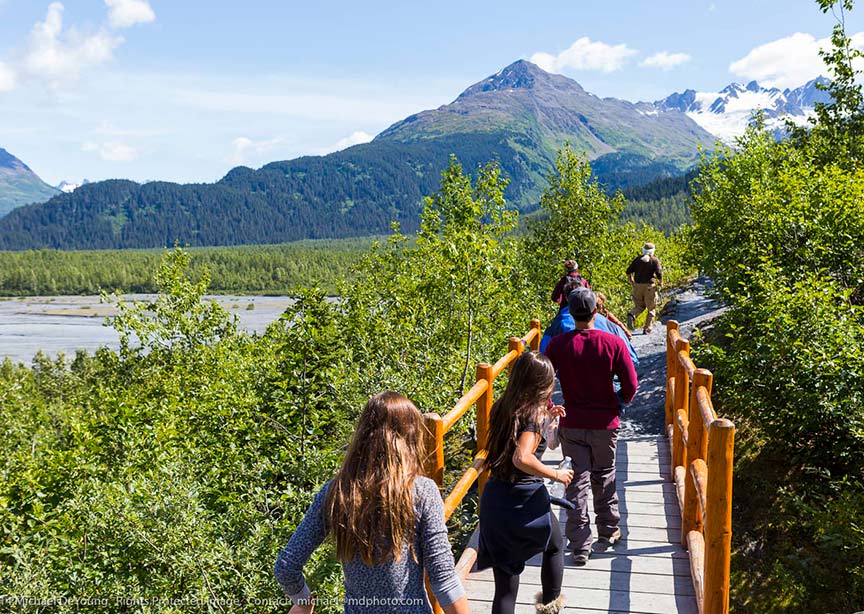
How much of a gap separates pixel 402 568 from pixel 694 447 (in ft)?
10.4

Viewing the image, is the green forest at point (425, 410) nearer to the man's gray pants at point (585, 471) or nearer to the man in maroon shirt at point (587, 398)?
the man's gray pants at point (585, 471)

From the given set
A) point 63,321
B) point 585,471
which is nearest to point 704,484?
point 585,471

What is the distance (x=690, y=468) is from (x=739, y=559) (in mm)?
5017

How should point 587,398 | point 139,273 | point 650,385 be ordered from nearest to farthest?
point 587,398
point 650,385
point 139,273

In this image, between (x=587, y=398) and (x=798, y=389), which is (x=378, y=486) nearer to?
(x=587, y=398)

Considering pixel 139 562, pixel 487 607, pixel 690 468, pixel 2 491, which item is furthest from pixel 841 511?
pixel 2 491

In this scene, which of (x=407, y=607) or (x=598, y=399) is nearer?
(x=407, y=607)

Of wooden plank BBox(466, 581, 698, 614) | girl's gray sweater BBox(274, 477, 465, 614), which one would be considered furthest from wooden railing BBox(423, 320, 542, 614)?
girl's gray sweater BBox(274, 477, 465, 614)

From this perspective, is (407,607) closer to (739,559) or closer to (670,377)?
(670,377)

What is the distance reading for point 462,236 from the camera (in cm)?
1093

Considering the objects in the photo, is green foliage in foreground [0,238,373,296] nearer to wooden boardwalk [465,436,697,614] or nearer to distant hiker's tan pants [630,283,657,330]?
distant hiker's tan pants [630,283,657,330]

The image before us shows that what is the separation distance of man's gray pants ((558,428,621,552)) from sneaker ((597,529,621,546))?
0.85ft

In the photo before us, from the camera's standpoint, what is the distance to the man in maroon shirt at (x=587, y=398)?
491 centimetres

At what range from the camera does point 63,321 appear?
12450 centimetres
